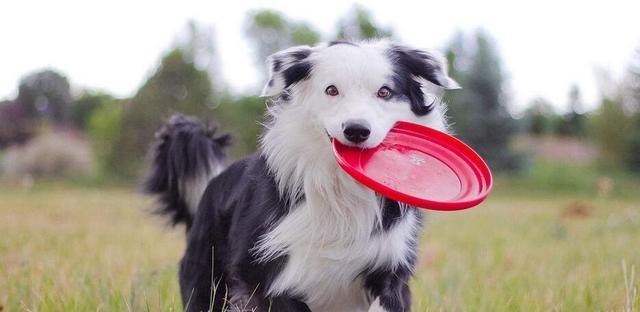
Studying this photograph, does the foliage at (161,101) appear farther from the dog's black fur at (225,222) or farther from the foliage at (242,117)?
the dog's black fur at (225,222)

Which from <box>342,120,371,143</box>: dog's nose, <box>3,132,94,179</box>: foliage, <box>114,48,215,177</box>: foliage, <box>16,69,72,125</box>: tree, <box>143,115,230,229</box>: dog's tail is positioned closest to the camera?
<box>342,120,371,143</box>: dog's nose

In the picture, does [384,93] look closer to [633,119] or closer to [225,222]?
[225,222]

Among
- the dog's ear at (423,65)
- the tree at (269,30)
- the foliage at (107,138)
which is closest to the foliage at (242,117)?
the foliage at (107,138)

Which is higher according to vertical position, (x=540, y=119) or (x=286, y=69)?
(x=286, y=69)

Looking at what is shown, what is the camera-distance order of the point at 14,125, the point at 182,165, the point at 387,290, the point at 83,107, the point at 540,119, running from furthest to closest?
the point at 540,119, the point at 83,107, the point at 14,125, the point at 182,165, the point at 387,290

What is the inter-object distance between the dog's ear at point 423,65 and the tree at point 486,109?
81.1 ft

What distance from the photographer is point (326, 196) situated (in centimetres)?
291

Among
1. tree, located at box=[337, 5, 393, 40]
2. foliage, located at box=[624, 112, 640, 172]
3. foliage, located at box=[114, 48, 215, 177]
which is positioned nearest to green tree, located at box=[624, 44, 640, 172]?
foliage, located at box=[624, 112, 640, 172]

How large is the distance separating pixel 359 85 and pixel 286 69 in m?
0.47

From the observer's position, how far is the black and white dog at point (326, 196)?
111 inches

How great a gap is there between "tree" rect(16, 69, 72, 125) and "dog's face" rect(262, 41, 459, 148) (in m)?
32.5

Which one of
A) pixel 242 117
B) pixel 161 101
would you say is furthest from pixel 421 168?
pixel 242 117

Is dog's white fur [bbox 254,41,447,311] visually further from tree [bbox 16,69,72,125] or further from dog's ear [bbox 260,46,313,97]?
tree [bbox 16,69,72,125]

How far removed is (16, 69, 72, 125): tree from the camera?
112ft
